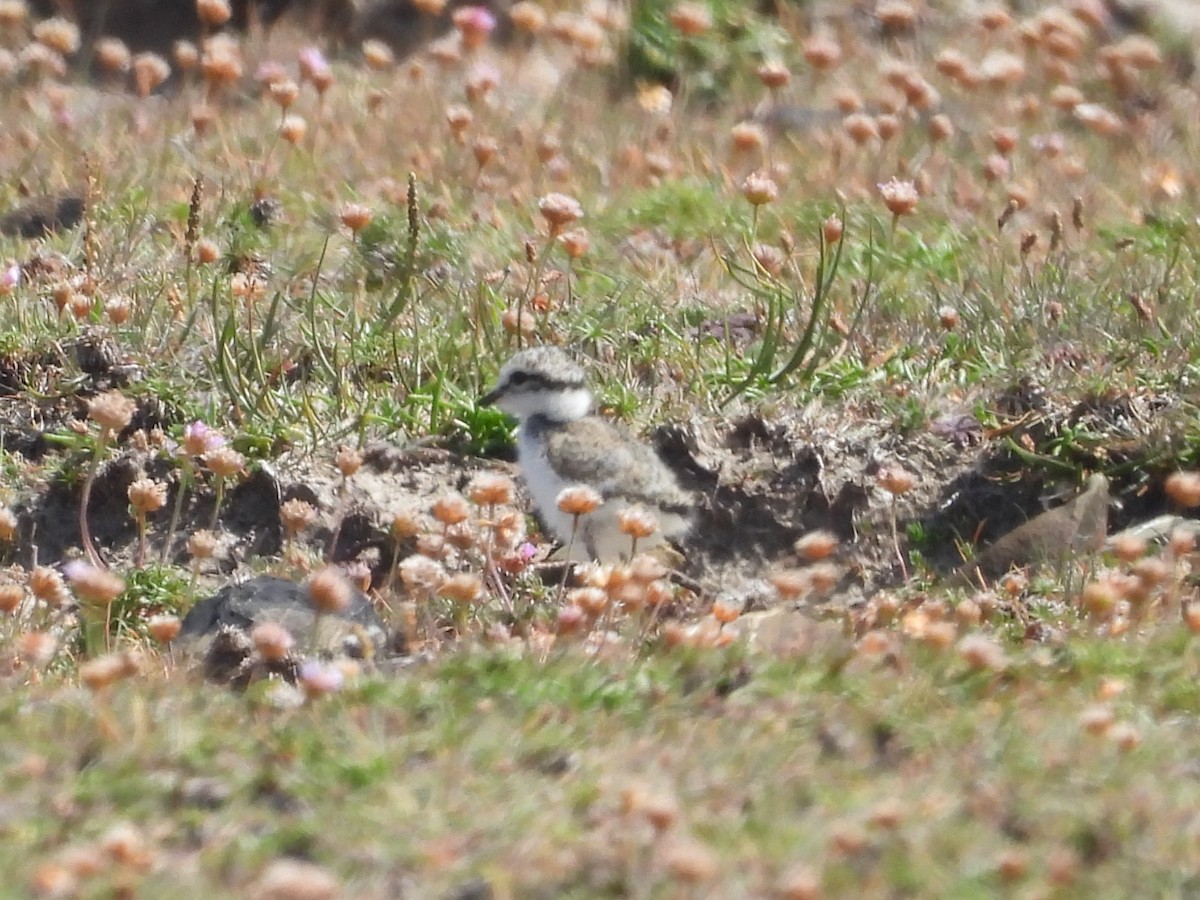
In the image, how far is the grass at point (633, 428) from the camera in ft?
11.2

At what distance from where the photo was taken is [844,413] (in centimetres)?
622

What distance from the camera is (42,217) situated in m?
7.54

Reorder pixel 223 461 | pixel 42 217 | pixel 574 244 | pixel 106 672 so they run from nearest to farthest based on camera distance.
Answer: pixel 106 672 < pixel 223 461 < pixel 574 244 < pixel 42 217

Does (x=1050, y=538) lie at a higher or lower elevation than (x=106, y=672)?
lower

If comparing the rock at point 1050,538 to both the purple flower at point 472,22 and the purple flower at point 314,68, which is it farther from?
the purple flower at point 472,22

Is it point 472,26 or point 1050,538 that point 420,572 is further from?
point 472,26

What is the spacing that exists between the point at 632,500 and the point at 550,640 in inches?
50.0

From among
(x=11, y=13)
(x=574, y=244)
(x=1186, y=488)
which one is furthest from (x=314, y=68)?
(x=1186, y=488)

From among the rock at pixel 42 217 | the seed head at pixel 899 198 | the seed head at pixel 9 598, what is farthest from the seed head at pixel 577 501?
the rock at pixel 42 217

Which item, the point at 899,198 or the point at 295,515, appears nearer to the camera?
the point at 295,515

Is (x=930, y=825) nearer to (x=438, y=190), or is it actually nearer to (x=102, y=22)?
(x=438, y=190)

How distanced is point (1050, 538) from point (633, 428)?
4.74 feet

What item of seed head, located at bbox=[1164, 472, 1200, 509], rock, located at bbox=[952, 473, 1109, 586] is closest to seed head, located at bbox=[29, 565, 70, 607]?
rock, located at bbox=[952, 473, 1109, 586]

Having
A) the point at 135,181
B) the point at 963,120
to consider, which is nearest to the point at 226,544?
the point at 135,181
